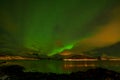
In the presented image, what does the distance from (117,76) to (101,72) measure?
2.50 meters

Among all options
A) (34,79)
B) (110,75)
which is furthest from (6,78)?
(110,75)

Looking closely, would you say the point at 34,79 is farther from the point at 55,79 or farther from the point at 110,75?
the point at 110,75

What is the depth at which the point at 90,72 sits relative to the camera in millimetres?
39469

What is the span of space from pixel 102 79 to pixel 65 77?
5.65 m

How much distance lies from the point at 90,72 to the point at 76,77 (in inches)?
132

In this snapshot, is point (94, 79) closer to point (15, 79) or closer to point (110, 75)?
point (110, 75)

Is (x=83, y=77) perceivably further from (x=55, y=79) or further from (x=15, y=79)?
(x=15, y=79)

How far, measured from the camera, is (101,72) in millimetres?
39094

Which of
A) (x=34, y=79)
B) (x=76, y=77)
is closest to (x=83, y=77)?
(x=76, y=77)

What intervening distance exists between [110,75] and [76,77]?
5.08m

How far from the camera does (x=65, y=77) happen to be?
3803cm

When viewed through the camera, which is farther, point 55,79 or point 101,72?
point 101,72

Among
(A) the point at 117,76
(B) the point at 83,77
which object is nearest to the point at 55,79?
(B) the point at 83,77

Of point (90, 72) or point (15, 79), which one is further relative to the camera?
point (90, 72)
